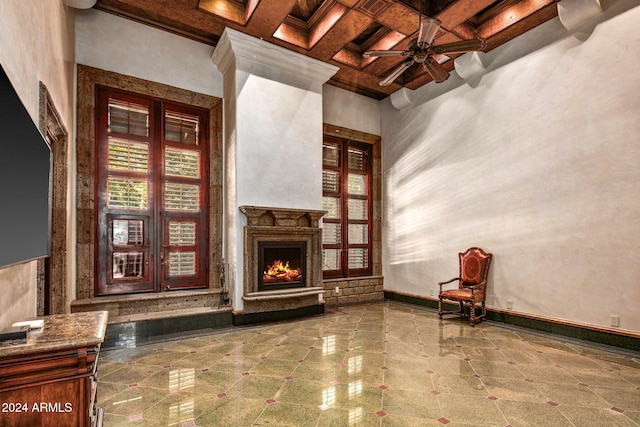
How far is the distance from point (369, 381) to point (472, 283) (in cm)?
316

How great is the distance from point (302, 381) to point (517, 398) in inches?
74.0

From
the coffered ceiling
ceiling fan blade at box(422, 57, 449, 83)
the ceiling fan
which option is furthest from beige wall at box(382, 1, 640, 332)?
the ceiling fan

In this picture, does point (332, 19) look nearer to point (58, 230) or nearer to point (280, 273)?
point (280, 273)

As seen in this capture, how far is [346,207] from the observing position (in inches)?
282

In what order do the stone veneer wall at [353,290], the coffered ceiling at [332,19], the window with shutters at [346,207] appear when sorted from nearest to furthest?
the coffered ceiling at [332,19], the stone veneer wall at [353,290], the window with shutters at [346,207]

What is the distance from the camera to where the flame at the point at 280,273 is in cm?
550

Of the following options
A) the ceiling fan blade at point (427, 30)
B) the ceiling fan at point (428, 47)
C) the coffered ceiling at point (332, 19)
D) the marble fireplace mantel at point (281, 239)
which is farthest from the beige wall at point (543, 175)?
the marble fireplace mantel at point (281, 239)

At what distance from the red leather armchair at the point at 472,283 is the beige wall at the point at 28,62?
17.1 feet

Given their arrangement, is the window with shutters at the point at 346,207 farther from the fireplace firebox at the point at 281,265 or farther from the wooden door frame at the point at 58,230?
the wooden door frame at the point at 58,230

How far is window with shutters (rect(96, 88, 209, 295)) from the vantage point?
483 cm

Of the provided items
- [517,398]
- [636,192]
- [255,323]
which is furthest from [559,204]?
[255,323]

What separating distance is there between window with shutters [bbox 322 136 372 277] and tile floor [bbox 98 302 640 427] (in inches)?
95.9

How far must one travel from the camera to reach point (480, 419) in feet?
8.23

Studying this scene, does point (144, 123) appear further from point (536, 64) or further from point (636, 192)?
point (636, 192)
